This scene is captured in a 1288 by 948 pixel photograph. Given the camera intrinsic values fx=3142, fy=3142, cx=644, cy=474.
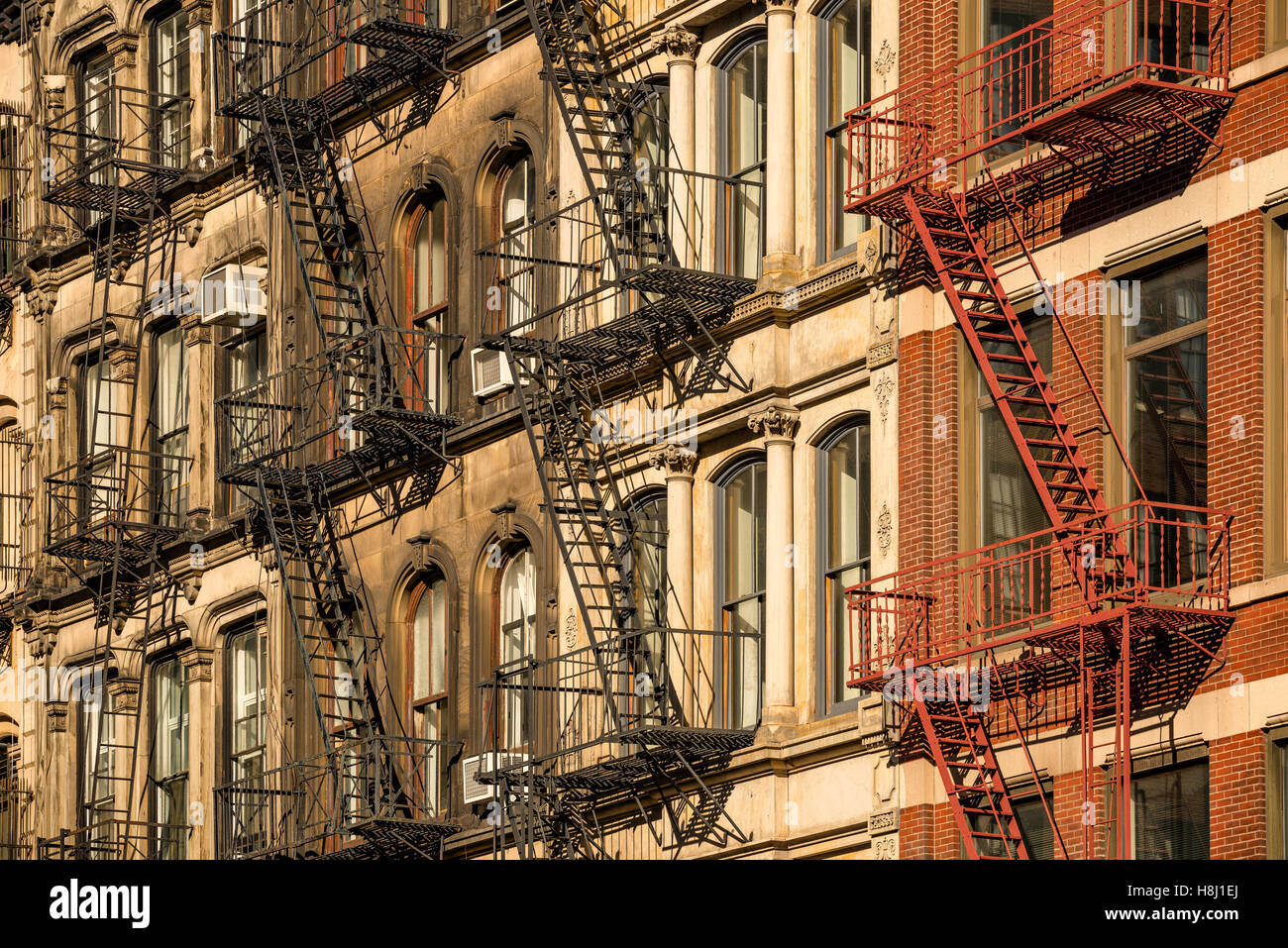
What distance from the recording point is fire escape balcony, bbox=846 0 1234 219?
25.9 m

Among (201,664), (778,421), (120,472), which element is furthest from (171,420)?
(778,421)

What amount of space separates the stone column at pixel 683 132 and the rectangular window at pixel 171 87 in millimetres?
11499

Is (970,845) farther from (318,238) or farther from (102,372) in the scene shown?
(102,372)

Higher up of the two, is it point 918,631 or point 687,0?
point 687,0

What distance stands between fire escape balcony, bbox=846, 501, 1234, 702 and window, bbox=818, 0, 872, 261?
378 cm

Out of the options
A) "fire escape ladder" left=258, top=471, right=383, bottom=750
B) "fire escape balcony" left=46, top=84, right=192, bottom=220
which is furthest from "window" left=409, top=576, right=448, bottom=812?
"fire escape balcony" left=46, top=84, right=192, bottom=220

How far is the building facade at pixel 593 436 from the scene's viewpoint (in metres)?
26.0

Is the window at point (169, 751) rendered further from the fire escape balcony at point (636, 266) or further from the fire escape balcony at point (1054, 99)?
the fire escape balcony at point (1054, 99)

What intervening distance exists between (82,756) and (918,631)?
1850 centimetres

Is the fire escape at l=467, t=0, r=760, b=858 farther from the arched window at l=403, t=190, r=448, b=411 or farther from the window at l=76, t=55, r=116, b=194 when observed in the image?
the window at l=76, t=55, r=116, b=194

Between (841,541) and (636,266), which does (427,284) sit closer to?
(636,266)

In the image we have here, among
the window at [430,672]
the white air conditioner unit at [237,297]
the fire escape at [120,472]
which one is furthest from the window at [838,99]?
the fire escape at [120,472]
